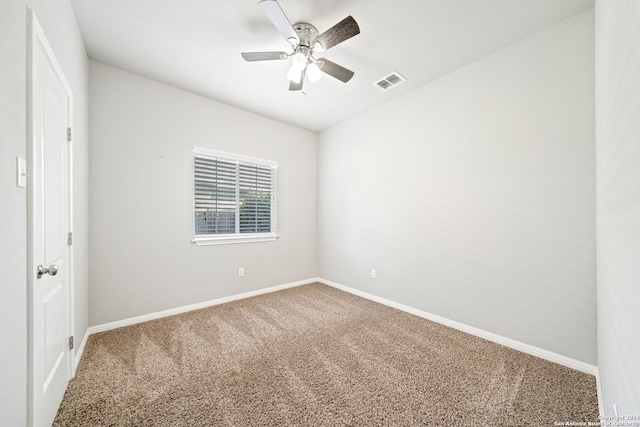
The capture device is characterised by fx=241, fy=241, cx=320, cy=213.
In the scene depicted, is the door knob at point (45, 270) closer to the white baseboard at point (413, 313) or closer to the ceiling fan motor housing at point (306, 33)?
the white baseboard at point (413, 313)

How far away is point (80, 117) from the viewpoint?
2152 mm

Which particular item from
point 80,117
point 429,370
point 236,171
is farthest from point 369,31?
point 429,370

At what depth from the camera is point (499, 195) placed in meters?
2.34

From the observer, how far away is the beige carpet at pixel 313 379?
58.9 inches

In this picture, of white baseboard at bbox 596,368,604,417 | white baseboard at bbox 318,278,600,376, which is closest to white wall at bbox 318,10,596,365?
white baseboard at bbox 318,278,600,376

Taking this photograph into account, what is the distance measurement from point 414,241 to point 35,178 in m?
3.23

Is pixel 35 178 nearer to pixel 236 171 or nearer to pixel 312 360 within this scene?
pixel 312 360

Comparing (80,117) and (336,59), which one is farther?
(336,59)

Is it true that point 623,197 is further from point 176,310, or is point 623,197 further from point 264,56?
point 176,310

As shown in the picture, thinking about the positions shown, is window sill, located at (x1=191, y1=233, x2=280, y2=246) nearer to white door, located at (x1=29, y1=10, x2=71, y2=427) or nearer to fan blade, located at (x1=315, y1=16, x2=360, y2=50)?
white door, located at (x1=29, y1=10, x2=71, y2=427)

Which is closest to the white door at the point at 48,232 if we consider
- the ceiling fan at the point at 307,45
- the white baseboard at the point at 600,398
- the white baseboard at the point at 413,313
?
the white baseboard at the point at 413,313

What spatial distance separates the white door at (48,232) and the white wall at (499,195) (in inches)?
125
